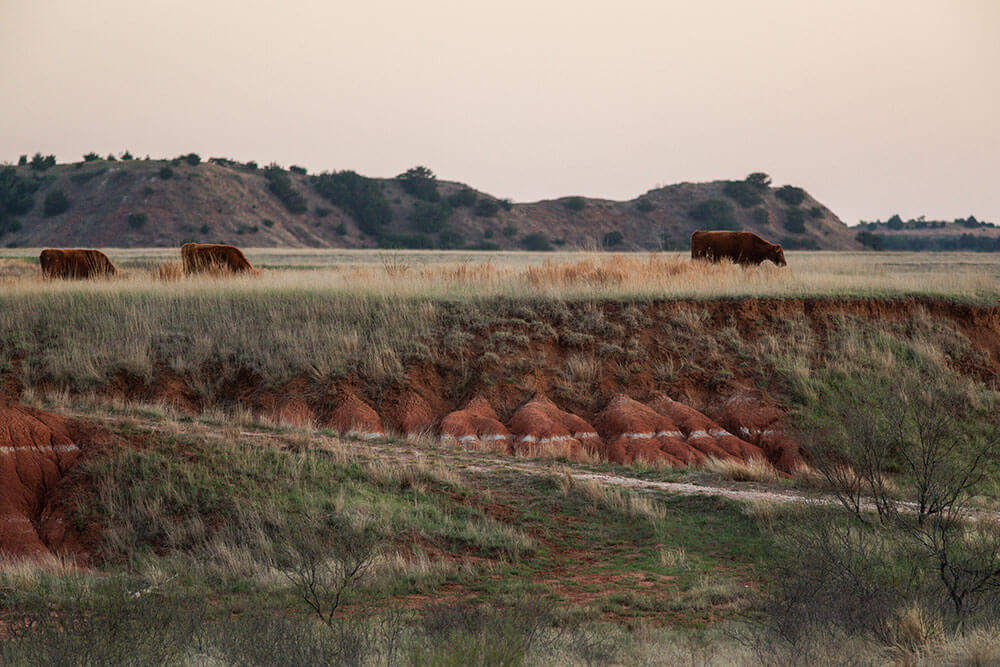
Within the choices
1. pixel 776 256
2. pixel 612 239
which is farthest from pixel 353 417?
pixel 612 239

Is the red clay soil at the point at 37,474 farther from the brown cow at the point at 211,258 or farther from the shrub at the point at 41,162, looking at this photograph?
the shrub at the point at 41,162

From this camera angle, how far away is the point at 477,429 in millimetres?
15180

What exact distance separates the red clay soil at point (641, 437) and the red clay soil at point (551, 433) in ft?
1.09

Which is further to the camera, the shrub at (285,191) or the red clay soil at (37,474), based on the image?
the shrub at (285,191)

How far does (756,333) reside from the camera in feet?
63.7

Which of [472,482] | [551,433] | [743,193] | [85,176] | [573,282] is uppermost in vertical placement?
[85,176]

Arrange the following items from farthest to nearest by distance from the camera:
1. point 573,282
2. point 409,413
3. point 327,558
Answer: point 573,282
point 409,413
point 327,558

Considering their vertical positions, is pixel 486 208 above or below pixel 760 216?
above

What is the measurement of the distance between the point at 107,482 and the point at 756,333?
14.3 metres

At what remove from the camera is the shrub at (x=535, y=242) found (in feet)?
273

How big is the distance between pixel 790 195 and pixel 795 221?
6484mm

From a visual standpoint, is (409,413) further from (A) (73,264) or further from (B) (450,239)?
(B) (450,239)

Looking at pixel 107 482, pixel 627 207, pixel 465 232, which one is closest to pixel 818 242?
pixel 627 207

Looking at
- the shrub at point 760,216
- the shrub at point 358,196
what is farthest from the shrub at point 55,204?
the shrub at point 760,216
